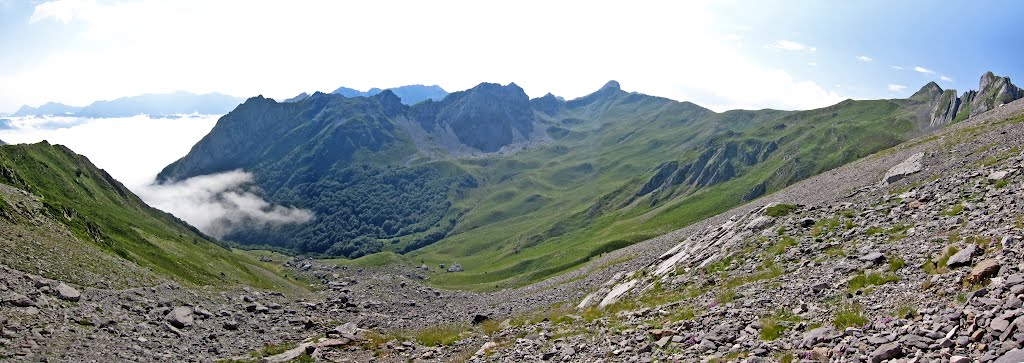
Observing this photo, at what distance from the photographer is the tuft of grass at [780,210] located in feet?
167

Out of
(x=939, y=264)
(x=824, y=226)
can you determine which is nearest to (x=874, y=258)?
(x=939, y=264)

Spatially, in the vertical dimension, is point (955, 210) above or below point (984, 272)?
above

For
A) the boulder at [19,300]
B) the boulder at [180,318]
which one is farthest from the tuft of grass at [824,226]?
the boulder at [19,300]

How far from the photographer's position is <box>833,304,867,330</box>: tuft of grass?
20.0 meters

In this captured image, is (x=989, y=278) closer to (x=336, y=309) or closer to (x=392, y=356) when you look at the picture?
(x=392, y=356)

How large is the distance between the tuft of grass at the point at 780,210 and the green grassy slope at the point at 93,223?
62966 millimetres

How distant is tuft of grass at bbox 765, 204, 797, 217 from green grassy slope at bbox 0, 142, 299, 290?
62966 mm

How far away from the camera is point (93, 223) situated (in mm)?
72062

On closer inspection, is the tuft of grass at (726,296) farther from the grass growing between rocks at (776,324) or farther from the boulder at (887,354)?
the boulder at (887,354)

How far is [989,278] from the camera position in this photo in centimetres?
1947

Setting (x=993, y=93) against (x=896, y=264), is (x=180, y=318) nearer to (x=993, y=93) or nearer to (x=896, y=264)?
(x=896, y=264)

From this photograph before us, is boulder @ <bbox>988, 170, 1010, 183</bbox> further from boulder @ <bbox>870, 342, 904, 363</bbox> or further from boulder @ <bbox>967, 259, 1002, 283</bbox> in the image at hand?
boulder @ <bbox>870, 342, 904, 363</bbox>

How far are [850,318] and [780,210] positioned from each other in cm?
3359

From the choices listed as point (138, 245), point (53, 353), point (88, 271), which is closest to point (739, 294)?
point (53, 353)
